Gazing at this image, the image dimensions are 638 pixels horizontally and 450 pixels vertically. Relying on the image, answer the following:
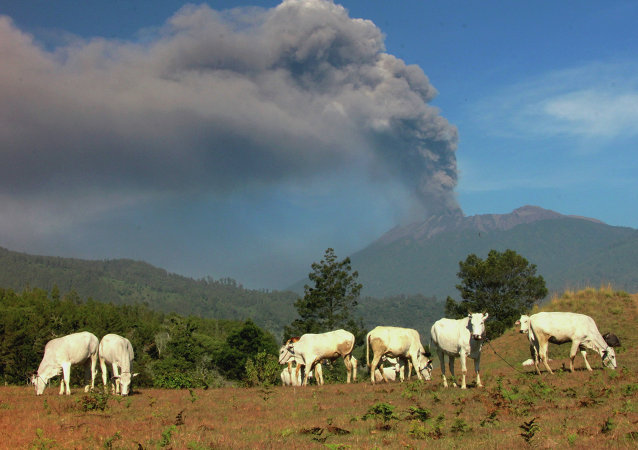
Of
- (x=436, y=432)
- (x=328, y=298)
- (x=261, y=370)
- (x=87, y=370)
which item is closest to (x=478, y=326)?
(x=436, y=432)

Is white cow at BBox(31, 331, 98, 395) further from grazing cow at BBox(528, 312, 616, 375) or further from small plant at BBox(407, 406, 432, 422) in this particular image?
grazing cow at BBox(528, 312, 616, 375)

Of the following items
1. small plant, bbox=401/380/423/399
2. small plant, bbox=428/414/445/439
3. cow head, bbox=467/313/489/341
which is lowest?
small plant, bbox=428/414/445/439

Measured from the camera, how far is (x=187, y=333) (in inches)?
3046

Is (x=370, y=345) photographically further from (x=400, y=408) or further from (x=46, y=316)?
(x=46, y=316)

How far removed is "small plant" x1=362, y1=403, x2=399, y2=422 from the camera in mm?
15398

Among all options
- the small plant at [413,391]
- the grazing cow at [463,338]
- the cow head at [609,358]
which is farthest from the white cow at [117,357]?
the cow head at [609,358]

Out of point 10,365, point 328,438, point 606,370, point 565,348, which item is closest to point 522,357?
point 565,348

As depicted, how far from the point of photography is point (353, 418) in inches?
637

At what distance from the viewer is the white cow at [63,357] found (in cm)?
2508

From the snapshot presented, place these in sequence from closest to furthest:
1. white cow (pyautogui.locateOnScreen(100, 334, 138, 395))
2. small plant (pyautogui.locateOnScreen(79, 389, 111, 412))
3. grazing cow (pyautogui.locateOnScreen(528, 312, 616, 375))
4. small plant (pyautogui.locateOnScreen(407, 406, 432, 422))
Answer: small plant (pyautogui.locateOnScreen(407, 406, 432, 422)) < small plant (pyautogui.locateOnScreen(79, 389, 111, 412)) < white cow (pyautogui.locateOnScreen(100, 334, 138, 395)) < grazing cow (pyautogui.locateOnScreen(528, 312, 616, 375))

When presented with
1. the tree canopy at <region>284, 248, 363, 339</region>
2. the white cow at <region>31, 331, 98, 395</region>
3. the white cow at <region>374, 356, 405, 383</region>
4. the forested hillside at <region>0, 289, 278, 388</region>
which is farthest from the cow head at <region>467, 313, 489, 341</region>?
the tree canopy at <region>284, 248, 363, 339</region>

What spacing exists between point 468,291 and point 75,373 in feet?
159

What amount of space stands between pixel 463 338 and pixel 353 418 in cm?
808

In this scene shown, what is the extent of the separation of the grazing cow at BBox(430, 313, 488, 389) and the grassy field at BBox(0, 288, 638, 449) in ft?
3.77
